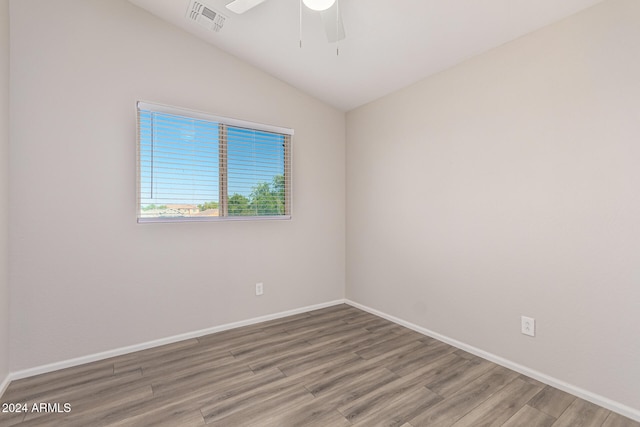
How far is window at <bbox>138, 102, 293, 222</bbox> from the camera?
262 cm

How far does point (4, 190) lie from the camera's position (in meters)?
2.06

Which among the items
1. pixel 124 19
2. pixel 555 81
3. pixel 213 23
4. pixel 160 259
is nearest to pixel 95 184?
pixel 160 259

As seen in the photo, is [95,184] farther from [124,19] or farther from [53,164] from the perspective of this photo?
[124,19]

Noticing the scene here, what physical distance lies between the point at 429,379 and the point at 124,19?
11.6 feet

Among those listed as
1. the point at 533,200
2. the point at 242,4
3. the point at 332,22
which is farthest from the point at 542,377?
the point at 242,4

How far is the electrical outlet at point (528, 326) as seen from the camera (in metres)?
2.18

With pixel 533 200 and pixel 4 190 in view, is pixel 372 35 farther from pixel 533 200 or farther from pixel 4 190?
pixel 4 190

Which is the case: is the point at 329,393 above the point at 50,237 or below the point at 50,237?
below

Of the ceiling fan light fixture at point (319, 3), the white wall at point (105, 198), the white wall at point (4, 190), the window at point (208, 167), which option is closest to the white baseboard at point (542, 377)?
the white wall at point (105, 198)

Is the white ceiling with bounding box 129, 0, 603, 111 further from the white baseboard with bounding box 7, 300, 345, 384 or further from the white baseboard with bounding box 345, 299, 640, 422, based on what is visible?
the white baseboard with bounding box 7, 300, 345, 384

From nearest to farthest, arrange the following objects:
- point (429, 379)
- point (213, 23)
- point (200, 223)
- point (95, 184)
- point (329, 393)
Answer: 1. point (329, 393)
2. point (429, 379)
3. point (95, 184)
4. point (213, 23)
5. point (200, 223)

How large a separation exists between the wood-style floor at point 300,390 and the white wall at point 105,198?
0.32m

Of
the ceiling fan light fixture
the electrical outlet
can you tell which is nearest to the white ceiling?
the ceiling fan light fixture

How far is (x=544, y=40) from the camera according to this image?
6.91 feet
